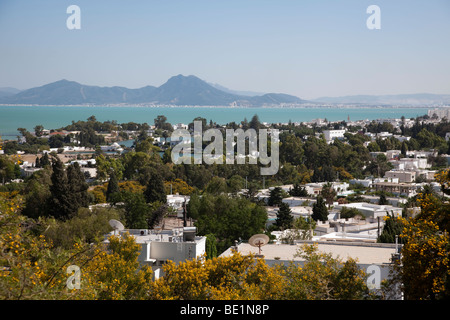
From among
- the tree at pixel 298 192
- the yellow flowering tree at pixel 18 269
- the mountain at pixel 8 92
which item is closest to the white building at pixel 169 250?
the yellow flowering tree at pixel 18 269

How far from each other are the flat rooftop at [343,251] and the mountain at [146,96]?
93.9 m

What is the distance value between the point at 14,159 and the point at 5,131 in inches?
2326

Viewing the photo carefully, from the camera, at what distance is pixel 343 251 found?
9430 mm

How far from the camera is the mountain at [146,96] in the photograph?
101 m

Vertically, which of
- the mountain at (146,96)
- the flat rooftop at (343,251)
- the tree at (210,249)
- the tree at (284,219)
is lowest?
the tree at (284,219)

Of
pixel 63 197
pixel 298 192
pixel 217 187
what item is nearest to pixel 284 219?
pixel 63 197

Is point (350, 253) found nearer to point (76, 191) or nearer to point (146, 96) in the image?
point (76, 191)

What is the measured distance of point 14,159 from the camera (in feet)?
16.9

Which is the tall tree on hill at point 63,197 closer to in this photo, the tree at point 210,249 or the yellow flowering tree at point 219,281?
the tree at point 210,249

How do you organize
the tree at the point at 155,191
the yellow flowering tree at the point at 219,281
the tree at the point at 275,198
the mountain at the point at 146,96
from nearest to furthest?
the yellow flowering tree at the point at 219,281 → the tree at the point at 155,191 → the tree at the point at 275,198 → the mountain at the point at 146,96
